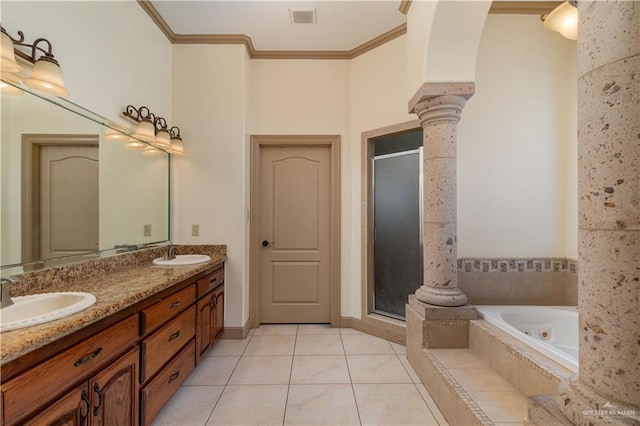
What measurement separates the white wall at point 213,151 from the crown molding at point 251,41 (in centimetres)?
7

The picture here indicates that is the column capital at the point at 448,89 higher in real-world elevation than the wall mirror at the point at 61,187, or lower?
higher

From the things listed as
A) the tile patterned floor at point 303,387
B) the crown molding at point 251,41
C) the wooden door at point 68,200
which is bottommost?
the tile patterned floor at point 303,387

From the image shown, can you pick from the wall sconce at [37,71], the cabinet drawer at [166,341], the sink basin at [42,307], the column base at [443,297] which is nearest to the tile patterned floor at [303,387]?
the cabinet drawer at [166,341]

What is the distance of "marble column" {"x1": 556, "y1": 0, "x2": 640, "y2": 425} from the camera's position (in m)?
0.74

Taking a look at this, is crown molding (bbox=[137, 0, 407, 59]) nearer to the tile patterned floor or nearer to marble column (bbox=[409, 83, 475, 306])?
marble column (bbox=[409, 83, 475, 306])

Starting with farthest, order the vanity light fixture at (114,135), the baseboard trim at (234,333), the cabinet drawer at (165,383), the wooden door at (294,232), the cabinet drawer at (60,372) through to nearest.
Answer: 1. the wooden door at (294,232)
2. the baseboard trim at (234,333)
3. the vanity light fixture at (114,135)
4. the cabinet drawer at (165,383)
5. the cabinet drawer at (60,372)

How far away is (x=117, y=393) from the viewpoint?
1279mm

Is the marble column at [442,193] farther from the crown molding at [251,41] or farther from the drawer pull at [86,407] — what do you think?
the drawer pull at [86,407]

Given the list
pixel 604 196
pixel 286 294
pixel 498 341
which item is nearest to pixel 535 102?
pixel 498 341

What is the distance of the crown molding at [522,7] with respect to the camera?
2.44m

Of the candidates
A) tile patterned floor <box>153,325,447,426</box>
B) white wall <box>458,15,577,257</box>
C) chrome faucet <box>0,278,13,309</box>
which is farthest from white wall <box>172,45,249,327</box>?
white wall <box>458,15,577,257</box>

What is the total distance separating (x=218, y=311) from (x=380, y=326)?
5.22 feet

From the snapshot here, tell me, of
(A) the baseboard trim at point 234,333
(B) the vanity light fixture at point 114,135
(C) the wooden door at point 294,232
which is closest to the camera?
(B) the vanity light fixture at point 114,135

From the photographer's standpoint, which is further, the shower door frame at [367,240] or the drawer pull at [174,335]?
the shower door frame at [367,240]
